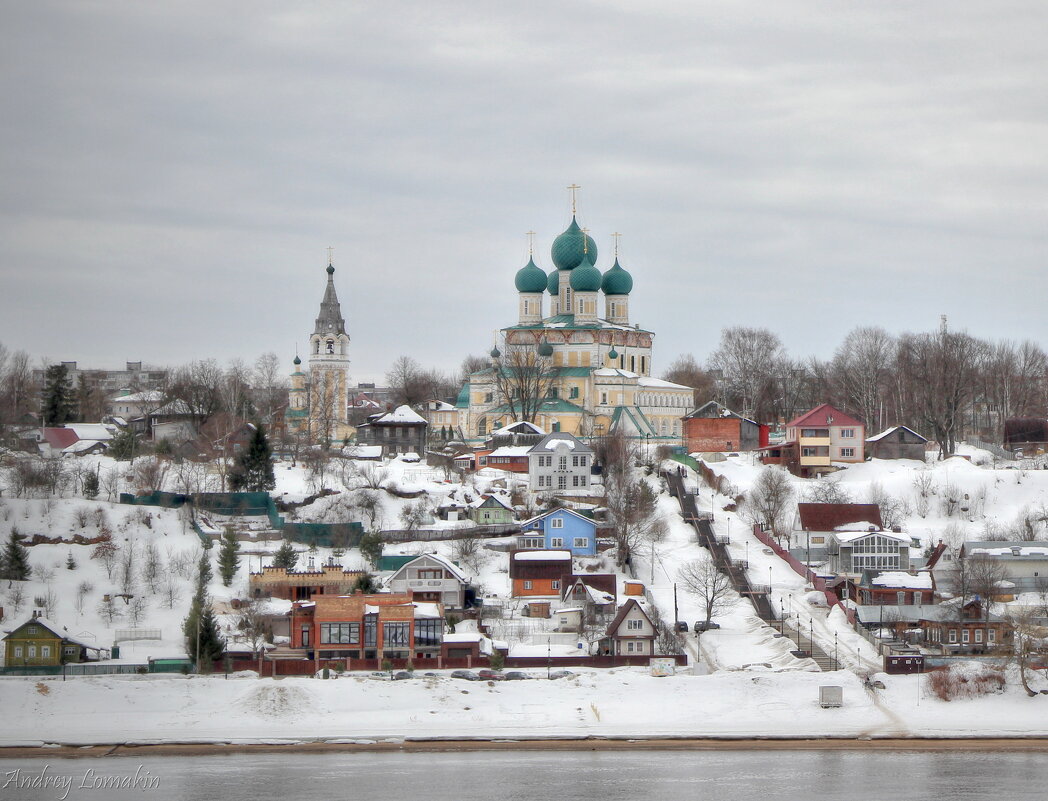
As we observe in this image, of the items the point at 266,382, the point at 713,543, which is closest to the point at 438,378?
the point at 266,382

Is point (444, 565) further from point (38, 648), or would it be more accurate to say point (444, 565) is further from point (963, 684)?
point (963, 684)

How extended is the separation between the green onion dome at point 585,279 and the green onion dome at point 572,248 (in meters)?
0.84

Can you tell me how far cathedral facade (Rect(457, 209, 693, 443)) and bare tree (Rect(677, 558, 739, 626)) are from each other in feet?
65.8

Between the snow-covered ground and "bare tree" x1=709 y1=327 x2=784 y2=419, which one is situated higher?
"bare tree" x1=709 y1=327 x2=784 y2=419

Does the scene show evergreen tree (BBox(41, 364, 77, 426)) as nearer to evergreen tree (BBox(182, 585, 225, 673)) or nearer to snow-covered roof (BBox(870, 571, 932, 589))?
evergreen tree (BBox(182, 585, 225, 673))

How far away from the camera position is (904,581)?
5084 cm

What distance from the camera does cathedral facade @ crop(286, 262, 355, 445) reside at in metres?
80.6

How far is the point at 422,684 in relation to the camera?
1737 inches

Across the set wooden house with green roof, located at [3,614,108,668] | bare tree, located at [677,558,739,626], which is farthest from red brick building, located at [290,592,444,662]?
bare tree, located at [677,558,739,626]

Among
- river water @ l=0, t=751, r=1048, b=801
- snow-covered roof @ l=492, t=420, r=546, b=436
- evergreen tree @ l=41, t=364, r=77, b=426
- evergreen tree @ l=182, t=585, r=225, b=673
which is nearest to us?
river water @ l=0, t=751, r=1048, b=801

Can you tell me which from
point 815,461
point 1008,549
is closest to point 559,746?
point 1008,549

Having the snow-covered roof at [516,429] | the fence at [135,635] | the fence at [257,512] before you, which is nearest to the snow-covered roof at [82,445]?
the fence at [257,512]

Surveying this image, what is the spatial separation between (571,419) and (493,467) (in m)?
11.7

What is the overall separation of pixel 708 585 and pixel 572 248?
3611 centimetres
